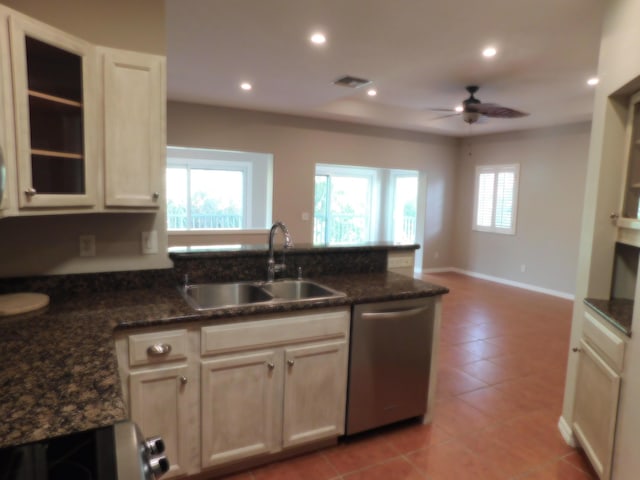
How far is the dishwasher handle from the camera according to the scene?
2.28 m

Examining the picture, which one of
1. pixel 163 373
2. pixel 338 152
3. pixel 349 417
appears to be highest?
pixel 338 152

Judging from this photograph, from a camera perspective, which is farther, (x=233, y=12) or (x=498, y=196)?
(x=498, y=196)

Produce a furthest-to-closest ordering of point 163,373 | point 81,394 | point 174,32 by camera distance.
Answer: point 174,32 < point 163,373 < point 81,394

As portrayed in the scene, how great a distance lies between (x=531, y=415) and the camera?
2812mm

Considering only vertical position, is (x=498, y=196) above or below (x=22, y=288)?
above

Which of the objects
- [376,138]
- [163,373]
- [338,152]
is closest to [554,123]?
[376,138]

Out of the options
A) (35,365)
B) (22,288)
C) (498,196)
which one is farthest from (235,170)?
(35,365)

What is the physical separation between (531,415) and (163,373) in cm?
240

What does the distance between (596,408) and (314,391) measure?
142 centimetres

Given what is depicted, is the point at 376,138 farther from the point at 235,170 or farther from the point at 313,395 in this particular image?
the point at 313,395

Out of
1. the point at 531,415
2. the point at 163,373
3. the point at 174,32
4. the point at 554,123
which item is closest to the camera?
the point at 163,373

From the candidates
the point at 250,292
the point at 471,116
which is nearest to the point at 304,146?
the point at 471,116

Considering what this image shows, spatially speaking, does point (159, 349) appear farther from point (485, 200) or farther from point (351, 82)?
point (485, 200)

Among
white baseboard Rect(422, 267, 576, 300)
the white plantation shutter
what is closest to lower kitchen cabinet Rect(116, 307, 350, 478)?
white baseboard Rect(422, 267, 576, 300)
